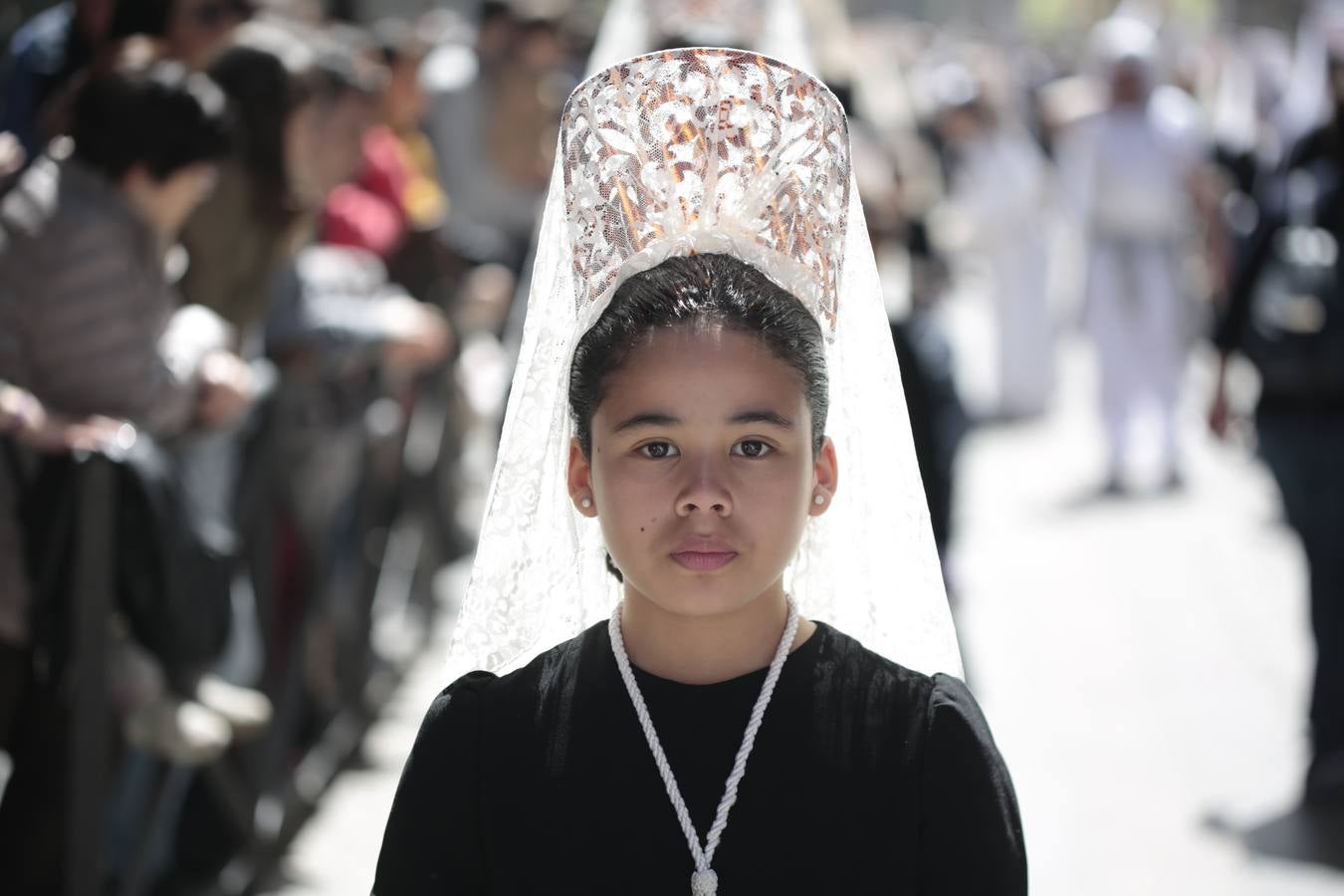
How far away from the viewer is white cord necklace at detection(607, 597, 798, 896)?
1.93 metres

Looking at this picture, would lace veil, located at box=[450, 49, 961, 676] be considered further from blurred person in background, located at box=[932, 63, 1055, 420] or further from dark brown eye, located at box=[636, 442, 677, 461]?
blurred person in background, located at box=[932, 63, 1055, 420]

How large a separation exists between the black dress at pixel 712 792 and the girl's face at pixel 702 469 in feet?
0.40

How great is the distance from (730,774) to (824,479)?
1.19ft

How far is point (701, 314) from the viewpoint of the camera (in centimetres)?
204

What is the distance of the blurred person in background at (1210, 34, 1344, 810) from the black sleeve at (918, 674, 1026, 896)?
368 centimetres

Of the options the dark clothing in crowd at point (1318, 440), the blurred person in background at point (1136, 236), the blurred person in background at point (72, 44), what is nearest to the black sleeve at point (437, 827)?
the blurred person in background at point (72, 44)

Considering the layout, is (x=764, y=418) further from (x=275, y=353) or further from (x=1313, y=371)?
(x=1313, y=371)

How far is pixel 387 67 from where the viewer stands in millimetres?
7172

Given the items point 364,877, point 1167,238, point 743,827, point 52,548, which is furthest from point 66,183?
point 1167,238

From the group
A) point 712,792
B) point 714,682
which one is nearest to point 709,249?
point 714,682

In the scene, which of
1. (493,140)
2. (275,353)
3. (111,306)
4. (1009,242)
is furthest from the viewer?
(1009,242)

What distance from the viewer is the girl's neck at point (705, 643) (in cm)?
204

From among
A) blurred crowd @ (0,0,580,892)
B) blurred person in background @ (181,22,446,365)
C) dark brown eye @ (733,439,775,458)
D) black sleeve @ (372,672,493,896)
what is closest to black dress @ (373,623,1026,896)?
black sleeve @ (372,672,493,896)

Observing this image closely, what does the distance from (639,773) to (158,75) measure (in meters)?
2.43
